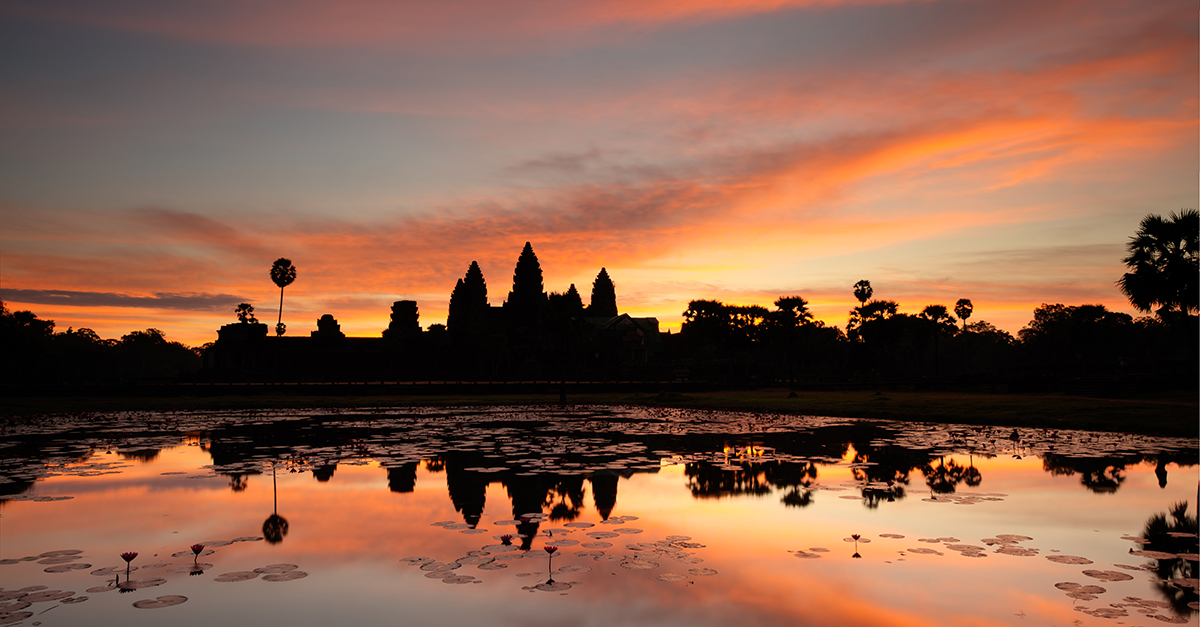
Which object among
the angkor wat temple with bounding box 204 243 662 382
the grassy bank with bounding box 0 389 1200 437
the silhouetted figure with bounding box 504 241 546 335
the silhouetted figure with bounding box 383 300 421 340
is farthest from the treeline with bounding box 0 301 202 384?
the silhouetted figure with bounding box 504 241 546 335

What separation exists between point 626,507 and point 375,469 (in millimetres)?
6385

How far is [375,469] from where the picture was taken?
14.6m

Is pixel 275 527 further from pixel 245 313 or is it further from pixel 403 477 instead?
pixel 245 313

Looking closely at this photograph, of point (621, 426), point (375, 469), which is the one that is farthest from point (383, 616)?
point (621, 426)

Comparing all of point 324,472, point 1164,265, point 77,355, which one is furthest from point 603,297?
point 324,472

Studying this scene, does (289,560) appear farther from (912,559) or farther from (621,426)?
(621,426)

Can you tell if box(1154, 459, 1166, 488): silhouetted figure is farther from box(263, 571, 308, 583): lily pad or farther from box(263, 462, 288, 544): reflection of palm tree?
box(263, 462, 288, 544): reflection of palm tree

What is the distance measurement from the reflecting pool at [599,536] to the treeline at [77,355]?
1931 inches

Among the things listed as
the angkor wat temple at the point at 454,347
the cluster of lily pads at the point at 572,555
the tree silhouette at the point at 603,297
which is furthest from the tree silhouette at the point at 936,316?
the cluster of lily pads at the point at 572,555

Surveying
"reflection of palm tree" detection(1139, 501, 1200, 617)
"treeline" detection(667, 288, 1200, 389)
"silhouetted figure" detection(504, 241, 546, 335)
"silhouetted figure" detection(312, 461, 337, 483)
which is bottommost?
"reflection of palm tree" detection(1139, 501, 1200, 617)

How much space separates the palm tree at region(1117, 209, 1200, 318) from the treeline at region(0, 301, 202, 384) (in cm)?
6919

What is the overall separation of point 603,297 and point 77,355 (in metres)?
88.4

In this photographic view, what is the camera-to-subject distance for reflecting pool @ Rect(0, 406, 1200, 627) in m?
6.30

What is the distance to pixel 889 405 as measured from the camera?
34.1m
